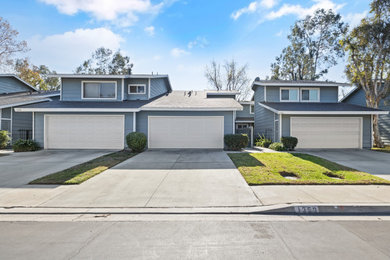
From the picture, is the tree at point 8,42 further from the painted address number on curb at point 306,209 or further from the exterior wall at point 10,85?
the painted address number on curb at point 306,209

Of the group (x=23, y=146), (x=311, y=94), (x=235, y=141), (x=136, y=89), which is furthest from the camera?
(x=311, y=94)

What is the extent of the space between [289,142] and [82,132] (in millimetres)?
13109

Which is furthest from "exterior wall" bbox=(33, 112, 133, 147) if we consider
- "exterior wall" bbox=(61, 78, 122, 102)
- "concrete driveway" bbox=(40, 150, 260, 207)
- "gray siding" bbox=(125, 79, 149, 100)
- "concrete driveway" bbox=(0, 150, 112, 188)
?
"concrete driveway" bbox=(40, 150, 260, 207)

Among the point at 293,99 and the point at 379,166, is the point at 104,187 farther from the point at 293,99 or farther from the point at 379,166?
the point at 293,99

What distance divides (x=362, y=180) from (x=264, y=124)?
1069cm

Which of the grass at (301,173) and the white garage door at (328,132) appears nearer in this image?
the grass at (301,173)

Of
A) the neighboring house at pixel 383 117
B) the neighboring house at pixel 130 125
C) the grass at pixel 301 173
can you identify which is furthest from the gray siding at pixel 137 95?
the neighboring house at pixel 383 117

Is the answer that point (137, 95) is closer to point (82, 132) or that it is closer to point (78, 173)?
point (82, 132)

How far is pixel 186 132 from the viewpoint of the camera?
42.0 ft

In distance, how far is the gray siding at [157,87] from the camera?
52.8 feet

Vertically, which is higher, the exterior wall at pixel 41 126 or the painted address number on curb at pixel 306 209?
the exterior wall at pixel 41 126

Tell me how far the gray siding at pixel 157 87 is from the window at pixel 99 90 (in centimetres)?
290

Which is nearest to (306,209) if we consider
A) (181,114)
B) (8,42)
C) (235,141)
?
(235,141)

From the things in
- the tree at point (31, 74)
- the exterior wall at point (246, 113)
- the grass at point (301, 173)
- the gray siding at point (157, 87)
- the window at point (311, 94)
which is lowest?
the grass at point (301, 173)
